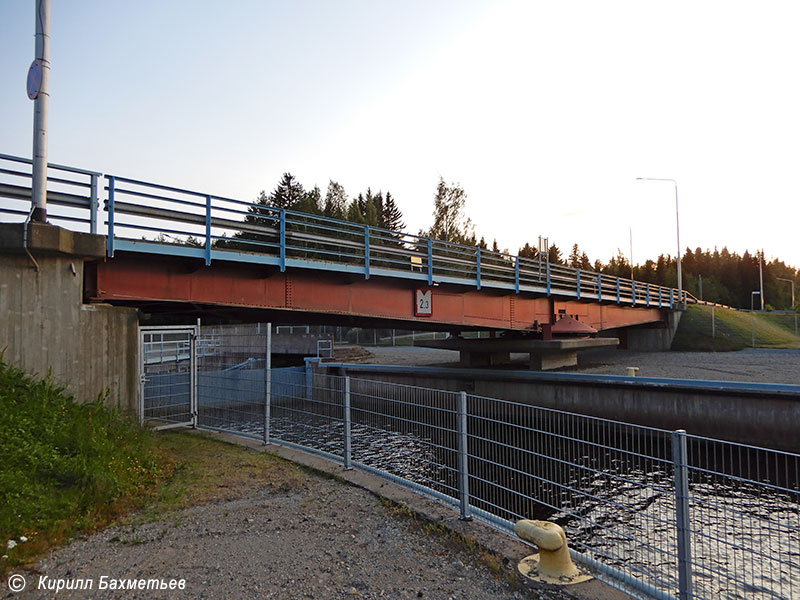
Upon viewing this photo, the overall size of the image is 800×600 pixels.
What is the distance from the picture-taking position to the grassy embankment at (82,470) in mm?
5008

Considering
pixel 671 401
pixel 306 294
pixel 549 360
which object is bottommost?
pixel 671 401

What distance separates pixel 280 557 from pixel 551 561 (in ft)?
7.51

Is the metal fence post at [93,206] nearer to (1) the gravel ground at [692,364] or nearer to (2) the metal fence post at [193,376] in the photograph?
(2) the metal fence post at [193,376]

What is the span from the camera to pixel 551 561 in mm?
4266

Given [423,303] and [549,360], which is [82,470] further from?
[549,360]

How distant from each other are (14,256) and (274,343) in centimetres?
2964

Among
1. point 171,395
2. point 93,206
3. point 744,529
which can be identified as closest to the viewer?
point 744,529

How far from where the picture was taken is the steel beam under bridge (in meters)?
10.4

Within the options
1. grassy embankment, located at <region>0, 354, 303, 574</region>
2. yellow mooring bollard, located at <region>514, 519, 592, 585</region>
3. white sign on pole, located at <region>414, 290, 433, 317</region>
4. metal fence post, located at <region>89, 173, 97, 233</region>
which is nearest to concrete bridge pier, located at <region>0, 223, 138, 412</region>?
grassy embankment, located at <region>0, 354, 303, 574</region>

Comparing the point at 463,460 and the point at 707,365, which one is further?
the point at 707,365

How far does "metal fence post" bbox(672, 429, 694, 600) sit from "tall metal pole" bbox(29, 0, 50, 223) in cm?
863

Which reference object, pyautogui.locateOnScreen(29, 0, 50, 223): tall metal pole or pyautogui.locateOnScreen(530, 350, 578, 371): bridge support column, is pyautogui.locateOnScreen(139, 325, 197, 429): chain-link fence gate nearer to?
pyautogui.locateOnScreen(29, 0, 50, 223): tall metal pole

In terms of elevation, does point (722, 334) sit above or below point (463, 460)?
above

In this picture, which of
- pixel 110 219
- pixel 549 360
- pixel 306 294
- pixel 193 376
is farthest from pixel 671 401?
pixel 110 219
